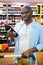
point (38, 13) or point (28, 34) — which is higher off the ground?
point (38, 13)

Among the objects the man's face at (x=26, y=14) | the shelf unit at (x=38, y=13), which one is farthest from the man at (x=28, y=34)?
the shelf unit at (x=38, y=13)

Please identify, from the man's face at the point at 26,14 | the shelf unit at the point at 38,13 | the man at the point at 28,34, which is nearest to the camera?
the man at the point at 28,34

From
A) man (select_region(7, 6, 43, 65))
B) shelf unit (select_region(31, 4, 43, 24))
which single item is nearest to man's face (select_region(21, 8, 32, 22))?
man (select_region(7, 6, 43, 65))

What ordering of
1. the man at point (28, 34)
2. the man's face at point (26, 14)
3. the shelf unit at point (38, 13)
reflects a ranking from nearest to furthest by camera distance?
the man at point (28, 34) → the man's face at point (26, 14) → the shelf unit at point (38, 13)

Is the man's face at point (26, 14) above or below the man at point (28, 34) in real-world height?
above

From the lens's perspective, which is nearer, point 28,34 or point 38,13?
point 28,34

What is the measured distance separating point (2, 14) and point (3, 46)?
970mm

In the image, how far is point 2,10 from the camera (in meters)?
4.48

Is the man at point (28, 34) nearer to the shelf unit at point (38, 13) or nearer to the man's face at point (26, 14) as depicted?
the man's face at point (26, 14)

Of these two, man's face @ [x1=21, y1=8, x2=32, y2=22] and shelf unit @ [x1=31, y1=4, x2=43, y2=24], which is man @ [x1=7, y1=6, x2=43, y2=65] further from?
shelf unit @ [x1=31, y1=4, x2=43, y2=24]

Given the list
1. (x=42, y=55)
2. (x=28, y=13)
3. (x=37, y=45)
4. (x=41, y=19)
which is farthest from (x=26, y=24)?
(x=41, y=19)

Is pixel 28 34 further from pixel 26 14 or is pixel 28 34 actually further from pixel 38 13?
pixel 38 13

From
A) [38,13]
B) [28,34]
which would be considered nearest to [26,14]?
[28,34]

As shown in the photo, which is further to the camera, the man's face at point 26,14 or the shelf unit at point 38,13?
the shelf unit at point 38,13
